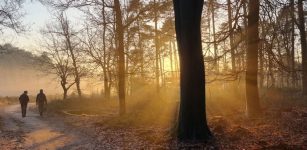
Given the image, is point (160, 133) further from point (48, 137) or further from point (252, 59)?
point (252, 59)

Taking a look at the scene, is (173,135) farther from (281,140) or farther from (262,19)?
(262,19)

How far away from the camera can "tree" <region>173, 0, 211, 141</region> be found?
11898 mm

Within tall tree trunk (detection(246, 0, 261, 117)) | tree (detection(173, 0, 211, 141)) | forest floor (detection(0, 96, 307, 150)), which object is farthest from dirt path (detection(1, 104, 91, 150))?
tall tree trunk (detection(246, 0, 261, 117))

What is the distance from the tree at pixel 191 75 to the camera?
39.0 feet

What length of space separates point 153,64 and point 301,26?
14.6 metres

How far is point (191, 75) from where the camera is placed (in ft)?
39.6

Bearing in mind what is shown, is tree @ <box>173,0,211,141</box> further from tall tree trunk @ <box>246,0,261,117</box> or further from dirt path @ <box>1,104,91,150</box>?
tall tree trunk @ <box>246,0,261,117</box>

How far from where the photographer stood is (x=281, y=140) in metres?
11.4

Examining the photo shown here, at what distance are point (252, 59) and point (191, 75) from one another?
5.71 m

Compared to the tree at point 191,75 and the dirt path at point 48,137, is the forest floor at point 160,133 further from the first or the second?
the tree at point 191,75

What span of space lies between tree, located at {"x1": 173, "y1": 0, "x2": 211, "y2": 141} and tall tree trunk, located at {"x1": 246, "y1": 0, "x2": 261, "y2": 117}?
4.82 m

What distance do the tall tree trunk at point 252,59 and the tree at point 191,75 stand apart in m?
4.82

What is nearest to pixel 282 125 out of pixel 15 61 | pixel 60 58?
pixel 60 58

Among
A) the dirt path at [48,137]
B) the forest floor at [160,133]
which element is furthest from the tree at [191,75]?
the dirt path at [48,137]
